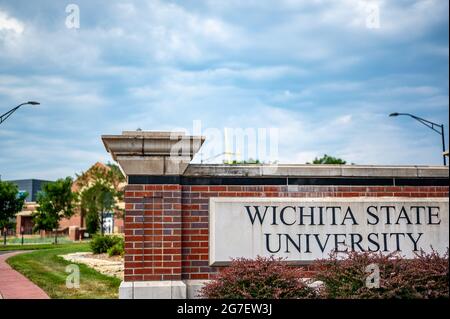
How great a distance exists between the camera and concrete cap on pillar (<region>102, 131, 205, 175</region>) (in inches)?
240

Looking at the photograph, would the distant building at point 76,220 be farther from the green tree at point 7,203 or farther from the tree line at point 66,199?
the green tree at point 7,203

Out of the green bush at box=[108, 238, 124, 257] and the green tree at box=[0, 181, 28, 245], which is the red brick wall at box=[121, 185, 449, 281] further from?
the green tree at box=[0, 181, 28, 245]

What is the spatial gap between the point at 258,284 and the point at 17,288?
22.0 ft

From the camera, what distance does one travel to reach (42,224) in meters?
36.9


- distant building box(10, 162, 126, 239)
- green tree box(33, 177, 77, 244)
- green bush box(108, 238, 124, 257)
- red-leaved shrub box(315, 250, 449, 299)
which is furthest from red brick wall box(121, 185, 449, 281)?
A: distant building box(10, 162, 126, 239)

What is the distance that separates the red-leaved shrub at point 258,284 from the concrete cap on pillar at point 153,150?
155 centimetres

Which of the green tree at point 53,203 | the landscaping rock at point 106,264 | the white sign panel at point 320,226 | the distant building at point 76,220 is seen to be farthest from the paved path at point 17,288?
the distant building at point 76,220

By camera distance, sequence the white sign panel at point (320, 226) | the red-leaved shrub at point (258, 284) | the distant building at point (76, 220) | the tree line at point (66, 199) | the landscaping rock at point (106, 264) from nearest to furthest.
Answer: the red-leaved shrub at point (258, 284) → the white sign panel at point (320, 226) → the landscaping rock at point (106, 264) → the tree line at point (66, 199) → the distant building at point (76, 220)

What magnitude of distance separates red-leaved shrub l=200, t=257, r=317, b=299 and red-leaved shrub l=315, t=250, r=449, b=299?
1.03 feet

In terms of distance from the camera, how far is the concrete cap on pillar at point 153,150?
6094 millimetres

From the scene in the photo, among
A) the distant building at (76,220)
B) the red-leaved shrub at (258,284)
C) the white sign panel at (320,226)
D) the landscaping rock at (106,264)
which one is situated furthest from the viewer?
the distant building at (76,220)

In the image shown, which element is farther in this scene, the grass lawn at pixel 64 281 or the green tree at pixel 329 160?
the green tree at pixel 329 160
